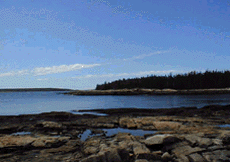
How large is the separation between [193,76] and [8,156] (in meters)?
121

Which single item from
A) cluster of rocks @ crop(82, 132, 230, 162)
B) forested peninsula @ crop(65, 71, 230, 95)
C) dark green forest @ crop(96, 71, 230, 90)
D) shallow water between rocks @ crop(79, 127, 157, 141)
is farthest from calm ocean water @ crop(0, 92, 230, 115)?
dark green forest @ crop(96, 71, 230, 90)

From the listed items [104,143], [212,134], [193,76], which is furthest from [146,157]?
[193,76]

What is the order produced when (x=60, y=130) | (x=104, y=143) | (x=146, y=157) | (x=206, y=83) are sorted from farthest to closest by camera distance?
(x=206, y=83)
(x=60, y=130)
(x=104, y=143)
(x=146, y=157)

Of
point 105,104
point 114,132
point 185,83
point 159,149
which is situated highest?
point 185,83

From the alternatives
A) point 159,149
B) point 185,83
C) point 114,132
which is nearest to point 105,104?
point 114,132

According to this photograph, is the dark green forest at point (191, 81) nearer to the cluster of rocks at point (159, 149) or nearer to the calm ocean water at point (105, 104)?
the calm ocean water at point (105, 104)

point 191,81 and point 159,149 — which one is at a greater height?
point 191,81

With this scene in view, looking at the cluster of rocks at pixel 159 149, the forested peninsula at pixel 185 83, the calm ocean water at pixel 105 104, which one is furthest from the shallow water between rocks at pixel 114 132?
the forested peninsula at pixel 185 83

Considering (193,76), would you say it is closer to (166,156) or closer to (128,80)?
(128,80)

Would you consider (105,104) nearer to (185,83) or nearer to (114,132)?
(114,132)

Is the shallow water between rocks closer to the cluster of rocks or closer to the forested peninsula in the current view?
the cluster of rocks

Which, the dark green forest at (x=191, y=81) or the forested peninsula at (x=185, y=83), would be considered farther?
the dark green forest at (x=191, y=81)

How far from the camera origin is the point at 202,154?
1039 cm

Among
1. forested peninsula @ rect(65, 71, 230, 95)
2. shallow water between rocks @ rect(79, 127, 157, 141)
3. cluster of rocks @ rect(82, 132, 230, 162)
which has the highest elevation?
forested peninsula @ rect(65, 71, 230, 95)
